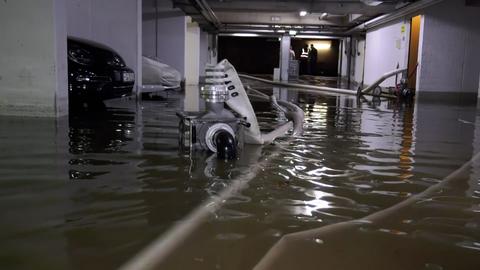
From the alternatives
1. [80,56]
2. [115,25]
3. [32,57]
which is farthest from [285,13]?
[32,57]

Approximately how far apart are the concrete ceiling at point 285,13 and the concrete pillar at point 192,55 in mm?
482

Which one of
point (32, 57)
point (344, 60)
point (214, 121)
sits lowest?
point (214, 121)

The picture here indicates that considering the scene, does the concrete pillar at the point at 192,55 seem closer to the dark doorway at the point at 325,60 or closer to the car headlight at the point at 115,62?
the car headlight at the point at 115,62

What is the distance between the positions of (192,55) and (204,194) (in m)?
16.6

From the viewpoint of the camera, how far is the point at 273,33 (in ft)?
75.4

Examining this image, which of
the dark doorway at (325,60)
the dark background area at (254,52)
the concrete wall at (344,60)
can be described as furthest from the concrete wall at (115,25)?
the dark background area at (254,52)

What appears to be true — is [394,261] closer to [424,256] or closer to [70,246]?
[424,256]

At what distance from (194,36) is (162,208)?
17.8m

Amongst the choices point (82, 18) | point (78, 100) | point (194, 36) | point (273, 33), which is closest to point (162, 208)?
point (78, 100)

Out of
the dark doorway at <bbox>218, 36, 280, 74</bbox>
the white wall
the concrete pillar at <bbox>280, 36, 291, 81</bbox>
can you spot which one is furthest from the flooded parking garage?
the dark doorway at <bbox>218, 36, 280, 74</bbox>

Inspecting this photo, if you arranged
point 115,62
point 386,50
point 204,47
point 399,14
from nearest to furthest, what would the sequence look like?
point 115,62 → point 399,14 → point 386,50 → point 204,47

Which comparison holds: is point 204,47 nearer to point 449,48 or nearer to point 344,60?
point 344,60

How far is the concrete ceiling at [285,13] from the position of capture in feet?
43.1

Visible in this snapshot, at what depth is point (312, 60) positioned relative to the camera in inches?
1181
